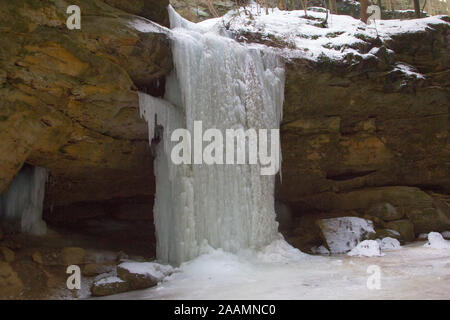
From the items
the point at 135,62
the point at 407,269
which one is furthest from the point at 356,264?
the point at 135,62

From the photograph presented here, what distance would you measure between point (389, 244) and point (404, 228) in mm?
1288

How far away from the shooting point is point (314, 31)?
9.66m

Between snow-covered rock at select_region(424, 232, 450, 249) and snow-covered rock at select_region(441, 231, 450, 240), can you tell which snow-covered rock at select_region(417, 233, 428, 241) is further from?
snow-covered rock at select_region(424, 232, 450, 249)

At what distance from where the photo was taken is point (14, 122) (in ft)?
19.6

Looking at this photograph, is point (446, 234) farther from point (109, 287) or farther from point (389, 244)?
point (109, 287)

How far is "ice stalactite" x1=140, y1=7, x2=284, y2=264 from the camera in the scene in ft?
22.8

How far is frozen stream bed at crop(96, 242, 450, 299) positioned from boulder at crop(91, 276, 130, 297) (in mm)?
276

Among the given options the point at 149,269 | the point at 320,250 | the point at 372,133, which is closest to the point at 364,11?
the point at 372,133

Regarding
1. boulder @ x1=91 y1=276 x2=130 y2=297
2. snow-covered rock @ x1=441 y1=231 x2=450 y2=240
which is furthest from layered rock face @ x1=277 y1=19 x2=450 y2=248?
boulder @ x1=91 y1=276 x2=130 y2=297

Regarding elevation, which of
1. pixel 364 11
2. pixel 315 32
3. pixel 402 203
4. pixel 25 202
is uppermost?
pixel 364 11

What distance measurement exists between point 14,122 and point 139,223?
5.28 metres

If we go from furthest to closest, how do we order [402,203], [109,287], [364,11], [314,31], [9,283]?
[364,11] < [402,203] < [314,31] < [9,283] < [109,287]

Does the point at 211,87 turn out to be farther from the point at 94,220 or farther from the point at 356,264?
the point at 94,220

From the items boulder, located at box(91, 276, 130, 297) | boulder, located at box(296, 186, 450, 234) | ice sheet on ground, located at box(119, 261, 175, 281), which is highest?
boulder, located at box(296, 186, 450, 234)
